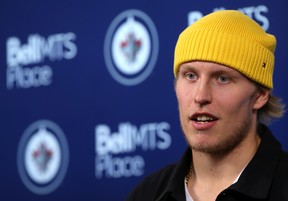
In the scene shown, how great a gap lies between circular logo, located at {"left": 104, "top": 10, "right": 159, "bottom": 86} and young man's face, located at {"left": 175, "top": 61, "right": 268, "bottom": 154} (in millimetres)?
657

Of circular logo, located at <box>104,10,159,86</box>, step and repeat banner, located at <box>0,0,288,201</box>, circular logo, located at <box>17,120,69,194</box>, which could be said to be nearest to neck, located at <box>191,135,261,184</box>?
step and repeat banner, located at <box>0,0,288,201</box>

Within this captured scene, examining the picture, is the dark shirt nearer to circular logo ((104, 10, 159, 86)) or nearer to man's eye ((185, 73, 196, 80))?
man's eye ((185, 73, 196, 80))

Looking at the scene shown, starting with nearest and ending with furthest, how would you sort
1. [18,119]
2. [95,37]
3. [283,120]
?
[283,120], [95,37], [18,119]

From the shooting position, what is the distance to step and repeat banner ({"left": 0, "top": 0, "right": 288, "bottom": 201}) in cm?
201

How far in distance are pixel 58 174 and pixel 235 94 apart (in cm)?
97

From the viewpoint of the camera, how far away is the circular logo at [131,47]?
2.07 metres

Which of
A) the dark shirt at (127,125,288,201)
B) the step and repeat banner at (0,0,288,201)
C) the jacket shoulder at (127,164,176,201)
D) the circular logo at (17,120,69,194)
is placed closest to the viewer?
the dark shirt at (127,125,288,201)

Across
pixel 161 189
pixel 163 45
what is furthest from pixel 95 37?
pixel 161 189

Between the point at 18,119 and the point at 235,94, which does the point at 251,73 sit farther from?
the point at 18,119

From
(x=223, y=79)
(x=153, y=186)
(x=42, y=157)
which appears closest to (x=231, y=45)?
(x=223, y=79)

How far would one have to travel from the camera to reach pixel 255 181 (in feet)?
4.42

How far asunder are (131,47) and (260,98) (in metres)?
0.73

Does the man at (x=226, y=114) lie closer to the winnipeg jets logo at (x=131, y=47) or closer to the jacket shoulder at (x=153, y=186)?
the jacket shoulder at (x=153, y=186)

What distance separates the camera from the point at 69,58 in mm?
2252
